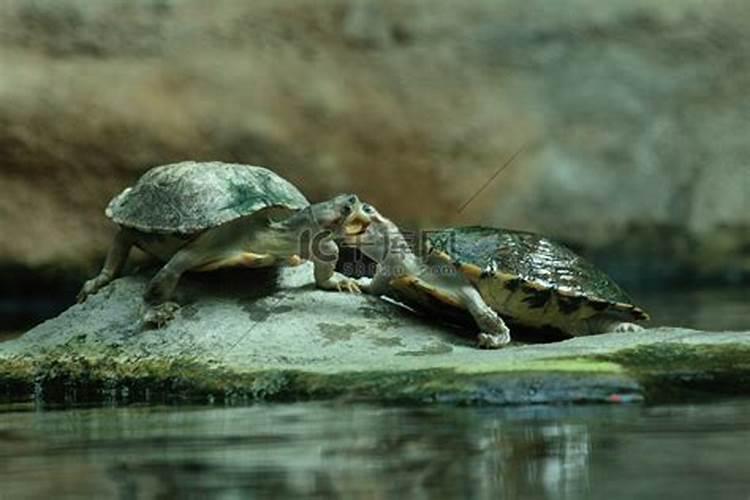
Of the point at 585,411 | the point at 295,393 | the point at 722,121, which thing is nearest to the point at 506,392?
the point at 585,411

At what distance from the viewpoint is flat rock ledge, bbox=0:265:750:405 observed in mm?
3393

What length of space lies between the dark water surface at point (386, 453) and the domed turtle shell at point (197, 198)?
36.9 inches

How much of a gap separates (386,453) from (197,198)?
1928mm

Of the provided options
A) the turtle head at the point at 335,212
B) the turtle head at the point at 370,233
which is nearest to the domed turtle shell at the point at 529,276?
the turtle head at the point at 370,233

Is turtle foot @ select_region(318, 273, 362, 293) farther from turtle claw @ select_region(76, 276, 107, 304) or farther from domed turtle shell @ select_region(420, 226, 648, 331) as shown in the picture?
turtle claw @ select_region(76, 276, 107, 304)

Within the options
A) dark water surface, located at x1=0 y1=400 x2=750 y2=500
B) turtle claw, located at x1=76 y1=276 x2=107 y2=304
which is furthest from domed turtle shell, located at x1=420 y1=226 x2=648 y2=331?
turtle claw, located at x1=76 y1=276 x2=107 y2=304

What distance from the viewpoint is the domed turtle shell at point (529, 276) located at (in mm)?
4234

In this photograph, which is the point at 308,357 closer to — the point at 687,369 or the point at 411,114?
the point at 687,369

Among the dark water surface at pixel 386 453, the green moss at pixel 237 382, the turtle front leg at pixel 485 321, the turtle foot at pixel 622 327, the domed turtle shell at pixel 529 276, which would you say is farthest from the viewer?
the turtle foot at pixel 622 327

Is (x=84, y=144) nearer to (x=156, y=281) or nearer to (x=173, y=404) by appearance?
(x=156, y=281)

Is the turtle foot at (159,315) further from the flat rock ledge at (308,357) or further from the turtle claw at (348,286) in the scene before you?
the turtle claw at (348,286)

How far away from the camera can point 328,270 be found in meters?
4.47

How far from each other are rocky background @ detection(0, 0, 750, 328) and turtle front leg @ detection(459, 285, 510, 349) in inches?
133

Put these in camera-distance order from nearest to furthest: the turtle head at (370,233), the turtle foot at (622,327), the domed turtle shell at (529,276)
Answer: the domed turtle shell at (529,276)
the turtle head at (370,233)
the turtle foot at (622,327)
